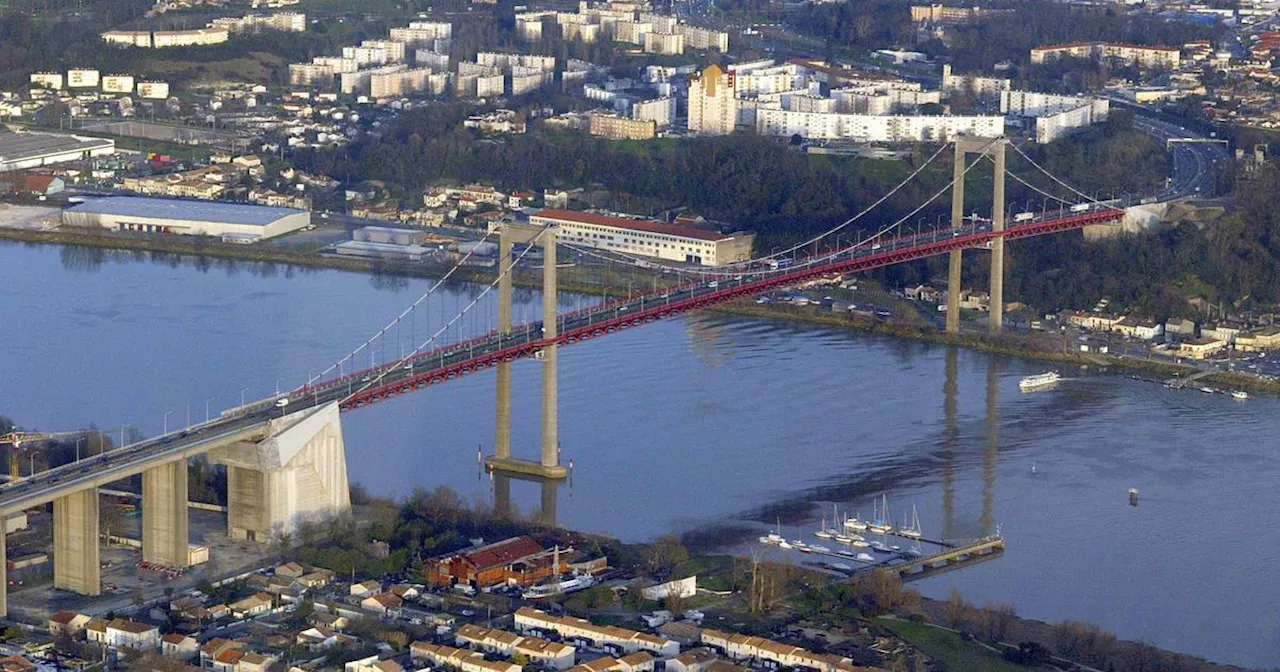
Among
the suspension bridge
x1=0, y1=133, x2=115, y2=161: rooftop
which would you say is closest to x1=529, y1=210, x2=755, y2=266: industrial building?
the suspension bridge

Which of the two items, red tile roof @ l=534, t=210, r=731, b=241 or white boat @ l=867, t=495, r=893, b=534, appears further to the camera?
red tile roof @ l=534, t=210, r=731, b=241

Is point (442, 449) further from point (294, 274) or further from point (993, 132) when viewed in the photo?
point (993, 132)

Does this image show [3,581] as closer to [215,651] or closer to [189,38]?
[215,651]

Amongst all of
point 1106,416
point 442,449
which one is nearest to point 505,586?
point 442,449

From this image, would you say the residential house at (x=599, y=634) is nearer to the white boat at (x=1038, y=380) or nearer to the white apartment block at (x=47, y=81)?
the white boat at (x=1038, y=380)

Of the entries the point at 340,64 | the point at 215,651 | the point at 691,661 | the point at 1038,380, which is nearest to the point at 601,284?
the point at 1038,380

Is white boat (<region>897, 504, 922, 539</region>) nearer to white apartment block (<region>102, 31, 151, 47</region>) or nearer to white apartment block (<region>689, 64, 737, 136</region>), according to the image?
white apartment block (<region>689, 64, 737, 136</region>)

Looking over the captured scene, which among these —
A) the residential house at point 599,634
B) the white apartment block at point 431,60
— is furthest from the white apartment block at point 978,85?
the residential house at point 599,634
